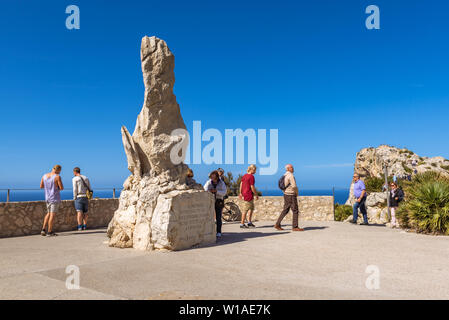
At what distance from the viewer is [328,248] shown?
695cm

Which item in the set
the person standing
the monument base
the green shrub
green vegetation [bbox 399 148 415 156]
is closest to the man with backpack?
the monument base

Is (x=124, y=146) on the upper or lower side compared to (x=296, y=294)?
upper

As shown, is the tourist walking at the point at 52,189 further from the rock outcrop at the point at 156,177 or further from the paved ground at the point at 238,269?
the rock outcrop at the point at 156,177

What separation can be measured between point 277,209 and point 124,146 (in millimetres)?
8020

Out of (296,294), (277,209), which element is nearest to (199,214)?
(296,294)

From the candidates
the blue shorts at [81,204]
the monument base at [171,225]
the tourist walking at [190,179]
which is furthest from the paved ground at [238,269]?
the blue shorts at [81,204]

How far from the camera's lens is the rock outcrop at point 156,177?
272 inches

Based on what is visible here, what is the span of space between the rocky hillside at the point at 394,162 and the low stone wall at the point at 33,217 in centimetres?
2525

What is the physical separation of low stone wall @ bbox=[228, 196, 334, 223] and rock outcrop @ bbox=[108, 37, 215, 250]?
672 cm

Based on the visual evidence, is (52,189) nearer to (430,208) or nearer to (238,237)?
(238,237)

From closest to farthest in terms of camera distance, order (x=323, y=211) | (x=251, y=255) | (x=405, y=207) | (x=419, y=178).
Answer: (x=251, y=255), (x=405, y=207), (x=419, y=178), (x=323, y=211)

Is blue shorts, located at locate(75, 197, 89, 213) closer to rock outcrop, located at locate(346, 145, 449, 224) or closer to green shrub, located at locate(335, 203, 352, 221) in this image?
green shrub, located at locate(335, 203, 352, 221)
